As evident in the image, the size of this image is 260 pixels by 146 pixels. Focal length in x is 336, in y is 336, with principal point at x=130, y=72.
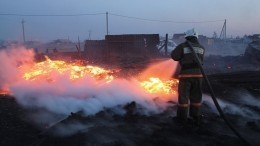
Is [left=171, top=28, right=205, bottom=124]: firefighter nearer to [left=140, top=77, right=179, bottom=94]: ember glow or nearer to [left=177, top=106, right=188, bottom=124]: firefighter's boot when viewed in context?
[left=177, top=106, right=188, bottom=124]: firefighter's boot

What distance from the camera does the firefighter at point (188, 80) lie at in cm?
780

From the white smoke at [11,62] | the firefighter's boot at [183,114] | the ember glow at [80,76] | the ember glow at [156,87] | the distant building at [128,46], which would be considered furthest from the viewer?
the distant building at [128,46]

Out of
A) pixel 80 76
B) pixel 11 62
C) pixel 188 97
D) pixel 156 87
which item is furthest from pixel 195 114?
pixel 11 62

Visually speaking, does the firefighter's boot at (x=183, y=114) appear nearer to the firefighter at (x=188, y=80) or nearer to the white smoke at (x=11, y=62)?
the firefighter at (x=188, y=80)

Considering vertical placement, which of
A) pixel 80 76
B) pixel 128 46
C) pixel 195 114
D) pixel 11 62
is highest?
pixel 11 62

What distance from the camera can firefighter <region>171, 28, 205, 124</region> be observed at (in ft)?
25.6

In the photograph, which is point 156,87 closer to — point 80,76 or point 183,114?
point 80,76

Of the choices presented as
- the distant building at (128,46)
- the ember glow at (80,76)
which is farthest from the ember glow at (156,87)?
the distant building at (128,46)

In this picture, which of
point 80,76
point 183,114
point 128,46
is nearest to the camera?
point 183,114

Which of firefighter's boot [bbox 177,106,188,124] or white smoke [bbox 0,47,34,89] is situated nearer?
firefighter's boot [bbox 177,106,188,124]

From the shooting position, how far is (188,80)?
25.8ft

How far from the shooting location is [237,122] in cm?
805

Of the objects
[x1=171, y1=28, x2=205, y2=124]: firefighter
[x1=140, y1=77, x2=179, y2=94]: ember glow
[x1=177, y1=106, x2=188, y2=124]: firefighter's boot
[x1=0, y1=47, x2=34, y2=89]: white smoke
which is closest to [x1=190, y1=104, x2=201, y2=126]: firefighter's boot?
[x1=171, y1=28, x2=205, y2=124]: firefighter

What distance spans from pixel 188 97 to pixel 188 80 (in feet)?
1.33
